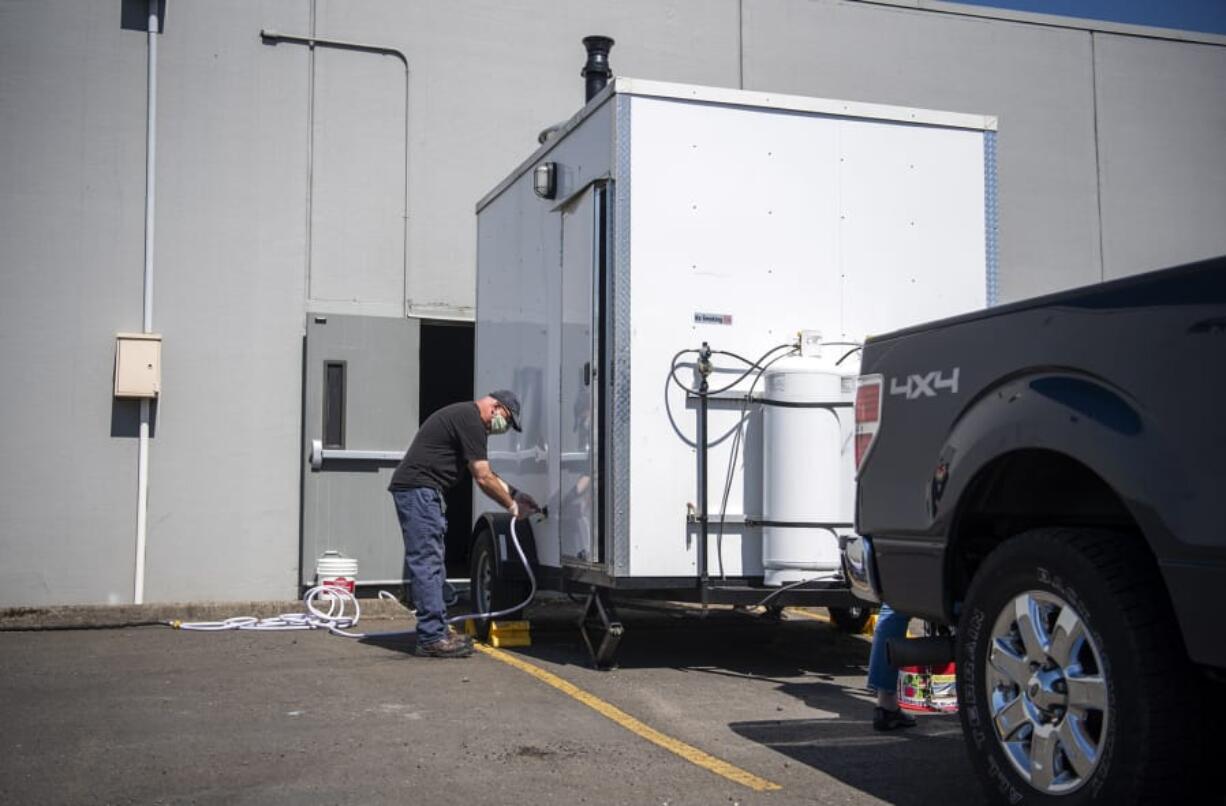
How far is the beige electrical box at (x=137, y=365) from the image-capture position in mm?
11125

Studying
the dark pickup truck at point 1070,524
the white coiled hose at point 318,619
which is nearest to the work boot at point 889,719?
the dark pickup truck at point 1070,524

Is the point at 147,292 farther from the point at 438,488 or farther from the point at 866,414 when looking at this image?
the point at 866,414

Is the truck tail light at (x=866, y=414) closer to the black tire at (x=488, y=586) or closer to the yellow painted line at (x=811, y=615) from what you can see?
the black tire at (x=488, y=586)

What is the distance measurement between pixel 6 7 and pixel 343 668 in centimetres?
717

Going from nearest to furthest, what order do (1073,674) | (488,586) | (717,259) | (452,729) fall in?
1. (1073,674)
2. (452,729)
3. (717,259)
4. (488,586)

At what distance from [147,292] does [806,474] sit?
678 centimetres

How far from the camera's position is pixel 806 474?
7.34 meters

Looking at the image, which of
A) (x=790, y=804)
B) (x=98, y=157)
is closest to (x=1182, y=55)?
(x=98, y=157)

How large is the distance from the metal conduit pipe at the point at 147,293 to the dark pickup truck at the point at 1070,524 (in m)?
8.20

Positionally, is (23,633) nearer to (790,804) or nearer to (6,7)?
(6,7)

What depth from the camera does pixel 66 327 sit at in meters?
11.2

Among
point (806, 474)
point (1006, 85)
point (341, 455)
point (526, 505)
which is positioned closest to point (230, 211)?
point (341, 455)

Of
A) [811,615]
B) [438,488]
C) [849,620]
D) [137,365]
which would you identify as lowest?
[811,615]

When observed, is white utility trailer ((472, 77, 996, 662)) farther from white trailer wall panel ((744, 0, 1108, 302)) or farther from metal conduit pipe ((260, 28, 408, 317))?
white trailer wall panel ((744, 0, 1108, 302))
